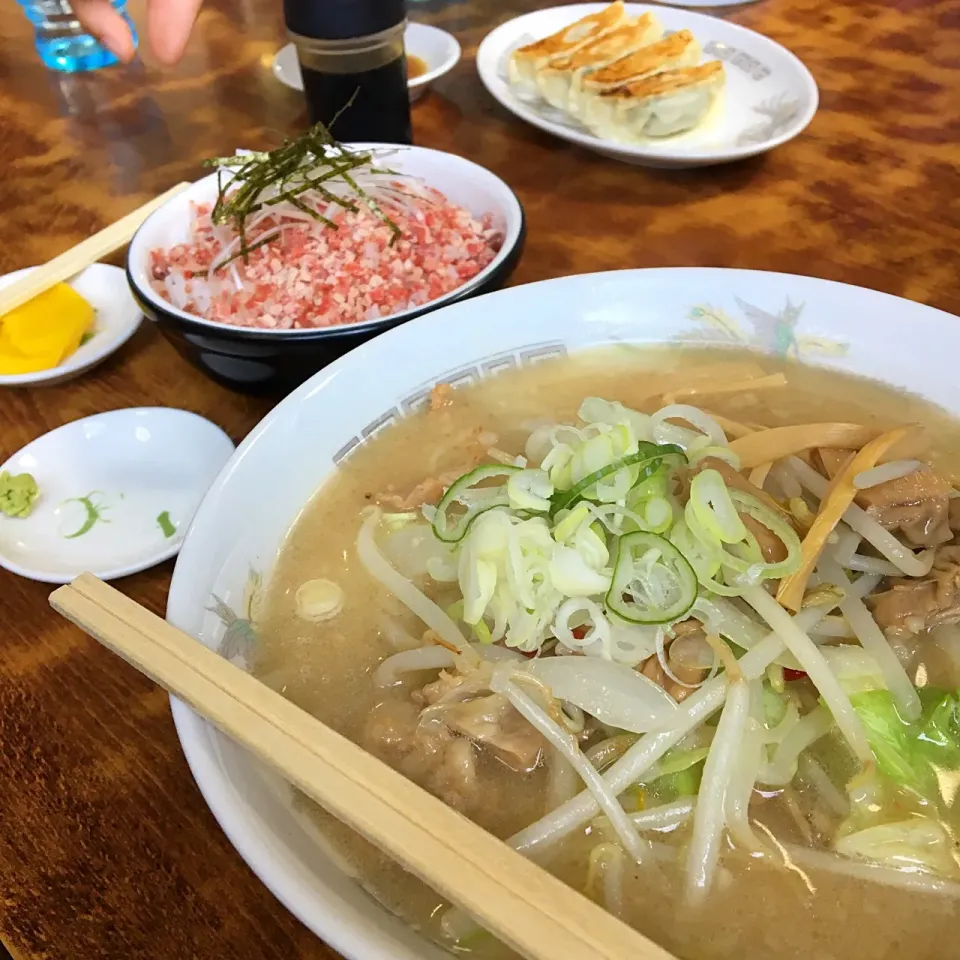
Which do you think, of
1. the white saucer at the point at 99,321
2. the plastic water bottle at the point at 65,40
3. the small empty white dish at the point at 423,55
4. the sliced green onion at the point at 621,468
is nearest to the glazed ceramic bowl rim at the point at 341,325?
the white saucer at the point at 99,321

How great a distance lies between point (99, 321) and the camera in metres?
1.52

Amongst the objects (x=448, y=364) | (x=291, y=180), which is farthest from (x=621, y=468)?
(x=291, y=180)

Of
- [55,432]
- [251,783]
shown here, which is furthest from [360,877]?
[55,432]

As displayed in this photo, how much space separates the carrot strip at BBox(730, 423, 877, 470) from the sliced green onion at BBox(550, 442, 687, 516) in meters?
0.12

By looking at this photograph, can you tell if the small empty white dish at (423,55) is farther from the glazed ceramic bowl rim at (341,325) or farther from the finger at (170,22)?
the glazed ceramic bowl rim at (341,325)

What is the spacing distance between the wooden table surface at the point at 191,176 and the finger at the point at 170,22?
0.24 m

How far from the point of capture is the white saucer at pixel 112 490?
3.68 ft

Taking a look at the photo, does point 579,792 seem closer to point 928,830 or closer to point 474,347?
point 928,830

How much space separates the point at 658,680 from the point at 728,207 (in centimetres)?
119

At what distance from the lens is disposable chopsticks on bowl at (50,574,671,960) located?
58 cm

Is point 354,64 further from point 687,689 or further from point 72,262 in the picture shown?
point 687,689

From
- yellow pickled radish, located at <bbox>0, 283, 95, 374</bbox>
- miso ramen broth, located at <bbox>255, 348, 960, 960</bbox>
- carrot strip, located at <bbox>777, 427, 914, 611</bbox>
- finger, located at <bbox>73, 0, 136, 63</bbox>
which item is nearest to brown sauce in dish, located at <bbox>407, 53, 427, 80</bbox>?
finger, located at <bbox>73, 0, 136, 63</bbox>

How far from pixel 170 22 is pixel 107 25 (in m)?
0.27

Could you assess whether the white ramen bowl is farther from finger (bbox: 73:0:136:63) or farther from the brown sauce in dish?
finger (bbox: 73:0:136:63)
